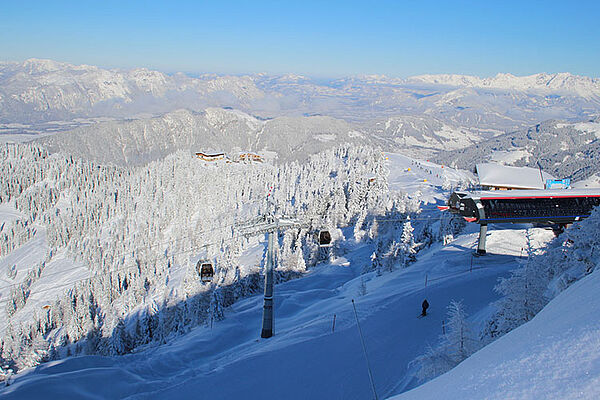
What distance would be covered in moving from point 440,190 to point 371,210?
26.1 meters

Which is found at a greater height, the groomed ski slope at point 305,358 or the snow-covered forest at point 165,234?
the groomed ski slope at point 305,358

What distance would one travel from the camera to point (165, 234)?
115500mm

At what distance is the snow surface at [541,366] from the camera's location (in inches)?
174

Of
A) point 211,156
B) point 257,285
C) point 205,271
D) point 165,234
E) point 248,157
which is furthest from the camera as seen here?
point 248,157

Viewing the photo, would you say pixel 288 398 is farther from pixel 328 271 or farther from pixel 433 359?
pixel 328 271

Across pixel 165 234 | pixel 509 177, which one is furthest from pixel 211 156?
pixel 509 177

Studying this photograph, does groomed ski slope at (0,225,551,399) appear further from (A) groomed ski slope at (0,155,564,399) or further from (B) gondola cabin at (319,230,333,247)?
(B) gondola cabin at (319,230,333,247)

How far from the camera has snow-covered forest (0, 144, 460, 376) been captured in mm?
49781

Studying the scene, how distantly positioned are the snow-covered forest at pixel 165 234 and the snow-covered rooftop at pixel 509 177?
27.0 feet

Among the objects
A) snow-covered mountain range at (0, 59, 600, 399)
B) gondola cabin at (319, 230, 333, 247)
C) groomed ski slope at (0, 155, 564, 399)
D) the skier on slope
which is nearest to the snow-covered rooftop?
snow-covered mountain range at (0, 59, 600, 399)

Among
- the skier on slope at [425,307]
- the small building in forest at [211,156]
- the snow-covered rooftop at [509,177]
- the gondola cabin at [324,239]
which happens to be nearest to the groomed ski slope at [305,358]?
the skier on slope at [425,307]

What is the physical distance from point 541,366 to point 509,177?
37.8 metres

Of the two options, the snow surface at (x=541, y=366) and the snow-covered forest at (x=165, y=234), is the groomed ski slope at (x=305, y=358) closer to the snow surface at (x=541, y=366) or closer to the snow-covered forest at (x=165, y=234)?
the snow-covered forest at (x=165, y=234)

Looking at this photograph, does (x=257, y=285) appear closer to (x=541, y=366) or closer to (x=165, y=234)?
(x=541, y=366)
